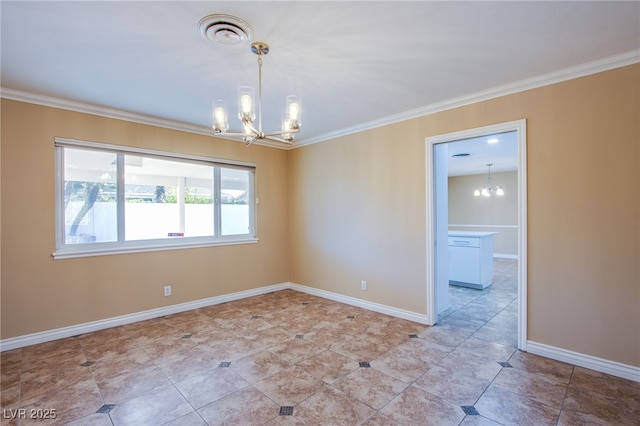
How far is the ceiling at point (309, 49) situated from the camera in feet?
6.08

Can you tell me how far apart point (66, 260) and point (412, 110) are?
4.33 metres

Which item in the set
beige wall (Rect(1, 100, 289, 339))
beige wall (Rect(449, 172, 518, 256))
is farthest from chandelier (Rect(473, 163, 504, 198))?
beige wall (Rect(1, 100, 289, 339))

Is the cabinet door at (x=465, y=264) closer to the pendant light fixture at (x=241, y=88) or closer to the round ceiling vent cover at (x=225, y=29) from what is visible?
the pendant light fixture at (x=241, y=88)

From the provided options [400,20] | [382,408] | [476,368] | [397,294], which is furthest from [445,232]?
[400,20]

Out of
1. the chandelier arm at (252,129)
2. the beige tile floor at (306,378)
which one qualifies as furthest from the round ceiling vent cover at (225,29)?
the beige tile floor at (306,378)

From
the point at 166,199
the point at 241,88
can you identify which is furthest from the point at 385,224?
the point at 166,199

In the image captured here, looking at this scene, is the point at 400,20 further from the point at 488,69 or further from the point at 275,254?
the point at 275,254

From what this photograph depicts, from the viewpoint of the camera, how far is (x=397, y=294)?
390 centimetres

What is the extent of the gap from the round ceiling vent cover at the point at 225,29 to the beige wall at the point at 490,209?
344 inches

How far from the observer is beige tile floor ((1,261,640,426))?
2002 mm

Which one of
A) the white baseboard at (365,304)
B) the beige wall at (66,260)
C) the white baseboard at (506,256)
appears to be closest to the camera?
the beige wall at (66,260)

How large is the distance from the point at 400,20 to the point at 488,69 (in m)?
1.19

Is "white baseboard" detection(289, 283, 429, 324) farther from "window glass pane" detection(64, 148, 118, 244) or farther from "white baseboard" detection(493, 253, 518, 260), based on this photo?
"white baseboard" detection(493, 253, 518, 260)

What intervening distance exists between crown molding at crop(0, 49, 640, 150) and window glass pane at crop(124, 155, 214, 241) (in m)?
0.50
